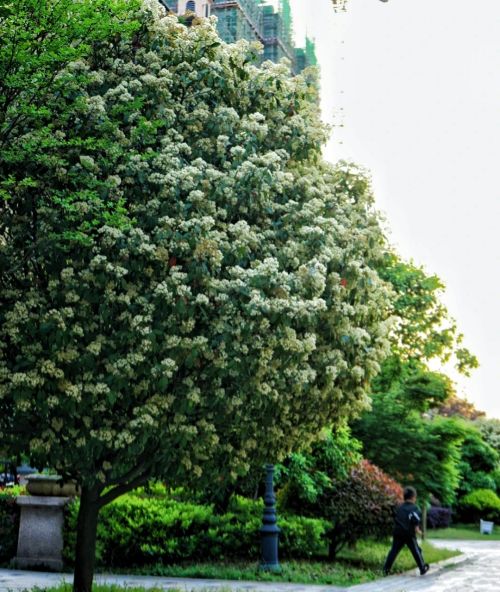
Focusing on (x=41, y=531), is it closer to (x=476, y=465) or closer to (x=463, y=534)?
(x=463, y=534)

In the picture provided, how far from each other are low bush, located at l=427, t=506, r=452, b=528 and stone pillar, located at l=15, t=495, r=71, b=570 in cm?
2595

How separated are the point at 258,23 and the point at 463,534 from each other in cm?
6259

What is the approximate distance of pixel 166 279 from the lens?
28.9 ft

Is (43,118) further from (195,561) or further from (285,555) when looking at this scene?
(285,555)

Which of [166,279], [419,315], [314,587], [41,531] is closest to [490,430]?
[419,315]

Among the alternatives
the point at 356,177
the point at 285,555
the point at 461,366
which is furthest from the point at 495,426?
the point at 356,177

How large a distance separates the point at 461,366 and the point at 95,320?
29.0 meters

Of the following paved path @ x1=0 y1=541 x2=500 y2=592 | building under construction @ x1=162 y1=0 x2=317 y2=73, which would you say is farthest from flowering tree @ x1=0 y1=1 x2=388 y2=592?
building under construction @ x1=162 y1=0 x2=317 y2=73

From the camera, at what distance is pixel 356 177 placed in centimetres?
1155

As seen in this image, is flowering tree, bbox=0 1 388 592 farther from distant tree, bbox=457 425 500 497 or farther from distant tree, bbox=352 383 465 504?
distant tree, bbox=457 425 500 497

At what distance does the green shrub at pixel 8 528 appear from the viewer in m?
15.5

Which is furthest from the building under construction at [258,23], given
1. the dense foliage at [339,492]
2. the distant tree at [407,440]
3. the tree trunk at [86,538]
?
the tree trunk at [86,538]

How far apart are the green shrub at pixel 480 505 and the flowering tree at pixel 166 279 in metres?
34.9

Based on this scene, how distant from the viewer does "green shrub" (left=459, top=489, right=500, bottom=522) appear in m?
43.3
